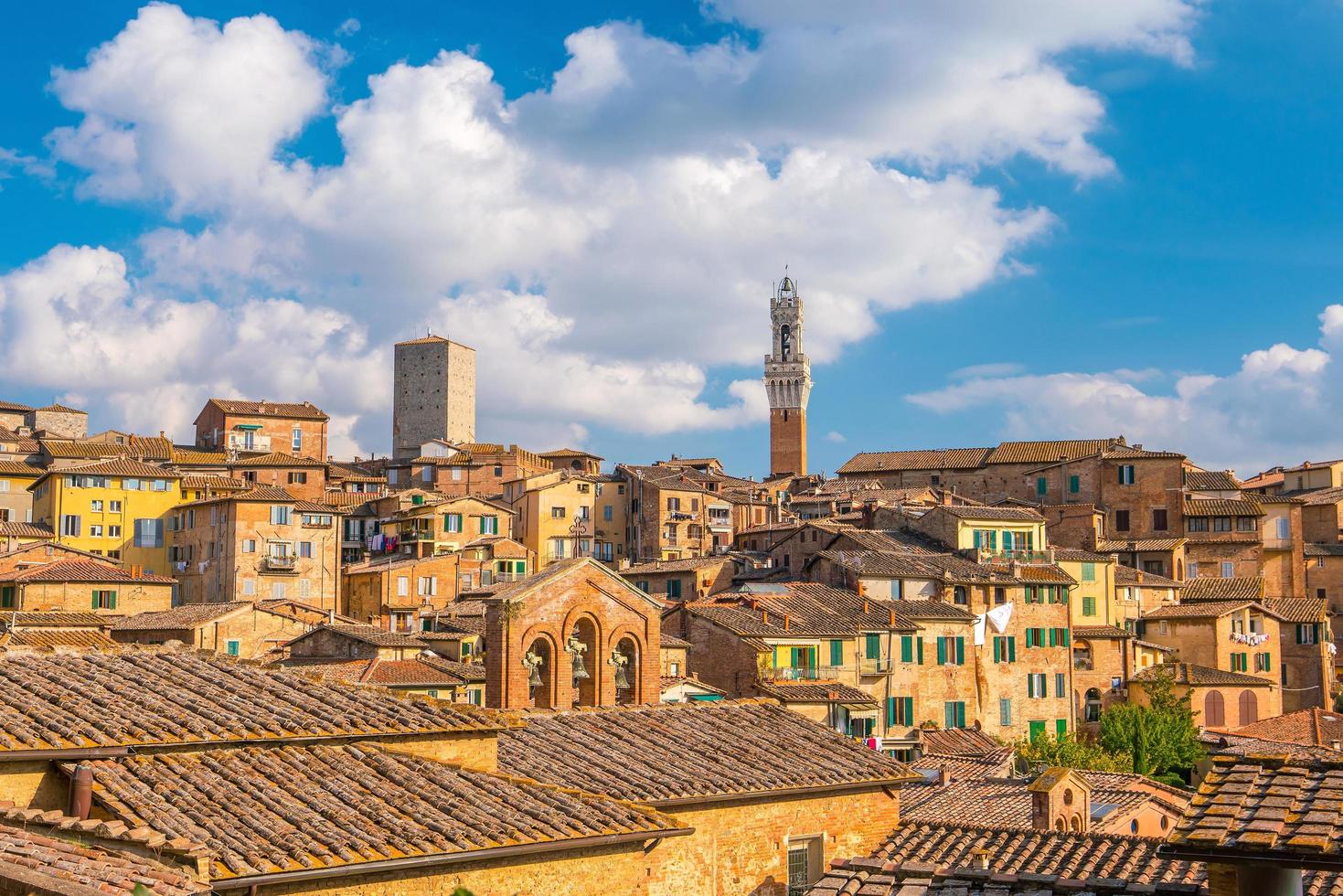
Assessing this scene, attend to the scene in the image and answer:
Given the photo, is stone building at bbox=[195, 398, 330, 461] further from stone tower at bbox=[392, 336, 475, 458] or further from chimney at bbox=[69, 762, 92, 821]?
chimney at bbox=[69, 762, 92, 821]

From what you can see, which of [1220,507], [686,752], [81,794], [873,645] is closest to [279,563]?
[873,645]

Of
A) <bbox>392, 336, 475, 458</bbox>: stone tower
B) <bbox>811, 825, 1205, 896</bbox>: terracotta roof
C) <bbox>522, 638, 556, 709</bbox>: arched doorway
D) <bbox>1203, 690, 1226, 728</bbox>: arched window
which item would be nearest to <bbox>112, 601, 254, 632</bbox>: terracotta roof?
<bbox>522, 638, 556, 709</bbox>: arched doorway

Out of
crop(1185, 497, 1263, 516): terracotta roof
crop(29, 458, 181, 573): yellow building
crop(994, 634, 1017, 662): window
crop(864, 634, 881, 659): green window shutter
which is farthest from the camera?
crop(1185, 497, 1263, 516): terracotta roof

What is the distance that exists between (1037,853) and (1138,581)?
5784 cm

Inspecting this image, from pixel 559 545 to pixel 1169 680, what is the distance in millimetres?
36855

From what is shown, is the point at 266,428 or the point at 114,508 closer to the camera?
the point at 114,508

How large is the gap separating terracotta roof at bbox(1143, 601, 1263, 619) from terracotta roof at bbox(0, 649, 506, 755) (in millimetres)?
60997

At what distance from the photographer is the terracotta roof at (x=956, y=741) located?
5506 centimetres

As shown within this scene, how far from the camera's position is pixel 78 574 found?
5981cm

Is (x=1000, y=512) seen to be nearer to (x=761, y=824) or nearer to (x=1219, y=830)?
(x=761, y=824)

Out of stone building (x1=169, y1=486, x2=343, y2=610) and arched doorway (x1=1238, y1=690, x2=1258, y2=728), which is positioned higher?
stone building (x1=169, y1=486, x2=343, y2=610)

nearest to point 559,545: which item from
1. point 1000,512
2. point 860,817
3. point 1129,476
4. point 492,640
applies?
point 1000,512

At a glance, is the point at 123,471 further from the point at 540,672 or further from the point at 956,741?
the point at 540,672

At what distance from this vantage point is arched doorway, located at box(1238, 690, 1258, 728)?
6831 cm
